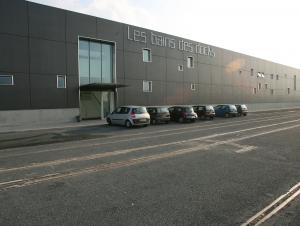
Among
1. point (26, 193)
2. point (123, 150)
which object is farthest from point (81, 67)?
point (26, 193)

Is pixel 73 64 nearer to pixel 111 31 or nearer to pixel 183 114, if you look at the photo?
pixel 111 31

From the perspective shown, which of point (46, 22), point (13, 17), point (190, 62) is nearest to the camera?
point (13, 17)

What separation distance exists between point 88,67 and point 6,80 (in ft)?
25.3

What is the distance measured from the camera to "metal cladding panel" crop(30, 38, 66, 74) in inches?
925

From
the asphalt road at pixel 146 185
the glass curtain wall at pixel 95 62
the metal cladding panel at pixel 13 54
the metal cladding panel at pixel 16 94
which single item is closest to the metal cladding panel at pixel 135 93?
the glass curtain wall at pixel 95 62

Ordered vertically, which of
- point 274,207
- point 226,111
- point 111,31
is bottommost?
point 274,207

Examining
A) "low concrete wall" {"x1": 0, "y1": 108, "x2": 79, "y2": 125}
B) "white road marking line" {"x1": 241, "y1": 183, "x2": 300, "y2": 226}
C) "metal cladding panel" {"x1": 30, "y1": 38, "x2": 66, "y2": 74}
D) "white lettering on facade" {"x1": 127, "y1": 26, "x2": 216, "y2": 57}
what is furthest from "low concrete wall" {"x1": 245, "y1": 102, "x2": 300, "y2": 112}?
"white road marking line" {"x1": 241, "y1": 183, "x2": 300, "y2": 226}

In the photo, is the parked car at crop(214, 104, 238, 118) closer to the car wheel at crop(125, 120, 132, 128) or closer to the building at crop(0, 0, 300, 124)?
the building at crop(0, 0, 300, 124)

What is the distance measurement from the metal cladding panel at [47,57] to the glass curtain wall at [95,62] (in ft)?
6.81

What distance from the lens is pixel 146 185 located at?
20.4ft

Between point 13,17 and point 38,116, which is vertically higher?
point 13,17

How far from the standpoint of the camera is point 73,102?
25.8 metres

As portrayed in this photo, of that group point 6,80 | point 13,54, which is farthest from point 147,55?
point 6,80

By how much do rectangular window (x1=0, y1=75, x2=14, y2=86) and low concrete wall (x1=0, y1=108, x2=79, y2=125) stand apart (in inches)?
86.2
